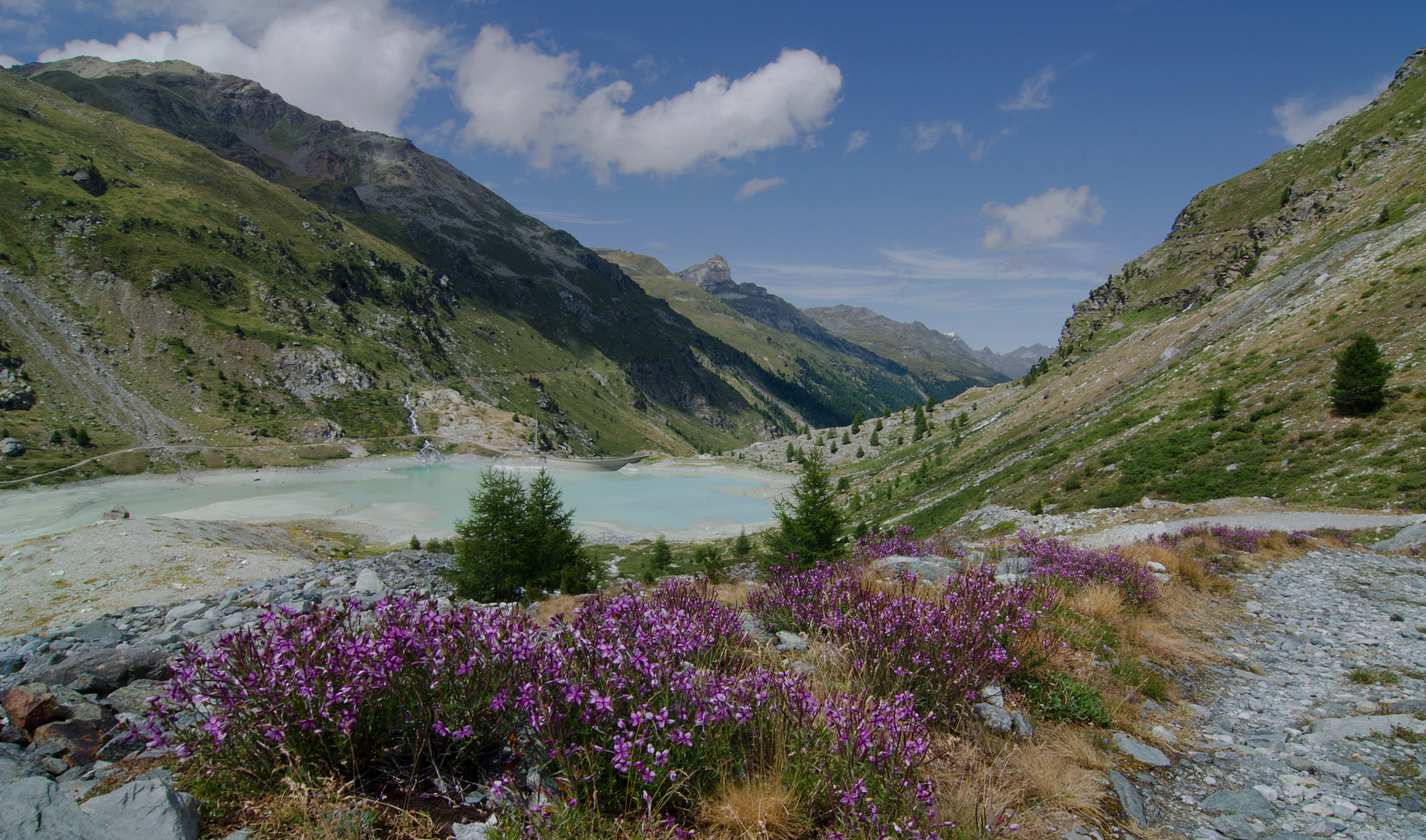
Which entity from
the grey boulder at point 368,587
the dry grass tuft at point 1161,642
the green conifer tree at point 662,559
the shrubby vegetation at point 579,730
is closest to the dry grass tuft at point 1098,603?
the dry grass tuft at point 1161,642

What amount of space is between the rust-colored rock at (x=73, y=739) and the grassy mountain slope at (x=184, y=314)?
10310cm

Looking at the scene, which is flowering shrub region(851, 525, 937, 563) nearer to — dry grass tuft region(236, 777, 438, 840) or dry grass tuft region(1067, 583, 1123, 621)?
dry grass tuft region(1067, 583, 1123, 621)

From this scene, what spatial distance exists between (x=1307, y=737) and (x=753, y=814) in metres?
5.34

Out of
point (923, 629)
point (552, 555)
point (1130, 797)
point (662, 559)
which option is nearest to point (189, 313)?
point (662, 559)

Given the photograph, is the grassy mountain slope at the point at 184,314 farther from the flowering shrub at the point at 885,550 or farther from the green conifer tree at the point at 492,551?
the flowering shrub at the point at 885,550

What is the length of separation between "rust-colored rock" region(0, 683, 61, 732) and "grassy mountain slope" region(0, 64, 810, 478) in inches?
4043

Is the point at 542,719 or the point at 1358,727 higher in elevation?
the point at 542,719

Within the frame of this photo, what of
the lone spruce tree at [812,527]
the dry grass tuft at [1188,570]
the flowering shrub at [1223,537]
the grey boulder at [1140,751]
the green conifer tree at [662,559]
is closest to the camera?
the grey boulder at [1140,751]

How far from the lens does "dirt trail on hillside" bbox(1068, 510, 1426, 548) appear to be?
13.9 metres

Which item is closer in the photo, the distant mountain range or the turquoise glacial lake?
the turquoise glacial lake

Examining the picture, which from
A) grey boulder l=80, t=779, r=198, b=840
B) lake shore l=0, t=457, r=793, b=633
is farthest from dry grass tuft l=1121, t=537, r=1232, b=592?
lake shore l=0, t=457, r=793, b=633

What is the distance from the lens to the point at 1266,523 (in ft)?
50.3

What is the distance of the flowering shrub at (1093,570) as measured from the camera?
8109 millimetres

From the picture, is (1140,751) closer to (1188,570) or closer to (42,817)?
(42,817)
